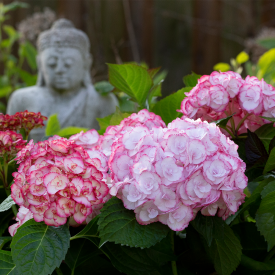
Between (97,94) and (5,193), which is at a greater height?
(5,193)

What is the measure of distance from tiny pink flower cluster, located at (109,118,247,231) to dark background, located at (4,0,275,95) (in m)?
2.73

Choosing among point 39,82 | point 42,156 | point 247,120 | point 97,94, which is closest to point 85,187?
point 42,156

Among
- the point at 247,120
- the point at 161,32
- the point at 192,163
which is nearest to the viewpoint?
the point at 192,163

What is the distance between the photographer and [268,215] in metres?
0.49

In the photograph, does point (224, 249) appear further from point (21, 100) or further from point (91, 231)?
point (21, 100)

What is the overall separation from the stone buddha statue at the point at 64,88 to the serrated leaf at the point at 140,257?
138 cm

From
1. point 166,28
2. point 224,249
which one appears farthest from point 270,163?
point 166,28

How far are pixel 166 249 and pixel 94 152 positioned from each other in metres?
0.18

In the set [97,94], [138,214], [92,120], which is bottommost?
[92,120]

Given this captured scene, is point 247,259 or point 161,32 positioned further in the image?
point 161,32

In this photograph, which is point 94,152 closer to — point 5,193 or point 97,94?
point 5,193

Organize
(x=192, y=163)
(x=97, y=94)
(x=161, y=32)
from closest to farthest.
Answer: (x=192, y=163), (x=97, y=94), (x=161, y=32)

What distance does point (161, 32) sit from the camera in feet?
11.1

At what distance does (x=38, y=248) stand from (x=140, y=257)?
0.47 feet
